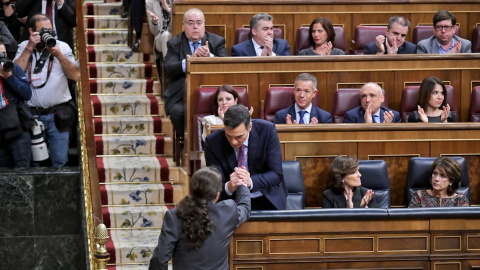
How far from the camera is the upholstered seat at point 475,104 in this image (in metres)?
5.23

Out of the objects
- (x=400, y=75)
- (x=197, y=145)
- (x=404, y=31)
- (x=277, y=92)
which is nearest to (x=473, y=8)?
(x=404, y=31)

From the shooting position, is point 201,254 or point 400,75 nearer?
point 201,254

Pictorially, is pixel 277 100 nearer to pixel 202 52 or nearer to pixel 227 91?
pixel 227 91

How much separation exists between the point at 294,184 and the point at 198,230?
3.59 feet

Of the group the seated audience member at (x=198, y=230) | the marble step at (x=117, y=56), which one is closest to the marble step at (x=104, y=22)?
the marble step at (x=117, y=56)

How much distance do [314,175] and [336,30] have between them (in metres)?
1.72

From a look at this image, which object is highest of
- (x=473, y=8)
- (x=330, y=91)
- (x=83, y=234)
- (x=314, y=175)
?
(x=473, y=8)

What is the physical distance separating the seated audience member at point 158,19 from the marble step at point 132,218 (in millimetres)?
1151

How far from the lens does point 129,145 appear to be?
5703 millimetres

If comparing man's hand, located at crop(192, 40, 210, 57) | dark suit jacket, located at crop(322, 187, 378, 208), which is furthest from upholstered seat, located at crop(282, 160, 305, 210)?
man's hand, located at crop(192, 40, 210, 57)

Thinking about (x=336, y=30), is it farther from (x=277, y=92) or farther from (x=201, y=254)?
(x=201, y=254)

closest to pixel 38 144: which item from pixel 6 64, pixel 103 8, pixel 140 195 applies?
pixel 6 64

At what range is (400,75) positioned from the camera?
5.33 meters

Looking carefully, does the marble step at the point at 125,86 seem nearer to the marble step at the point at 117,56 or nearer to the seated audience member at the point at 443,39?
the marble step at the point at 117,56
